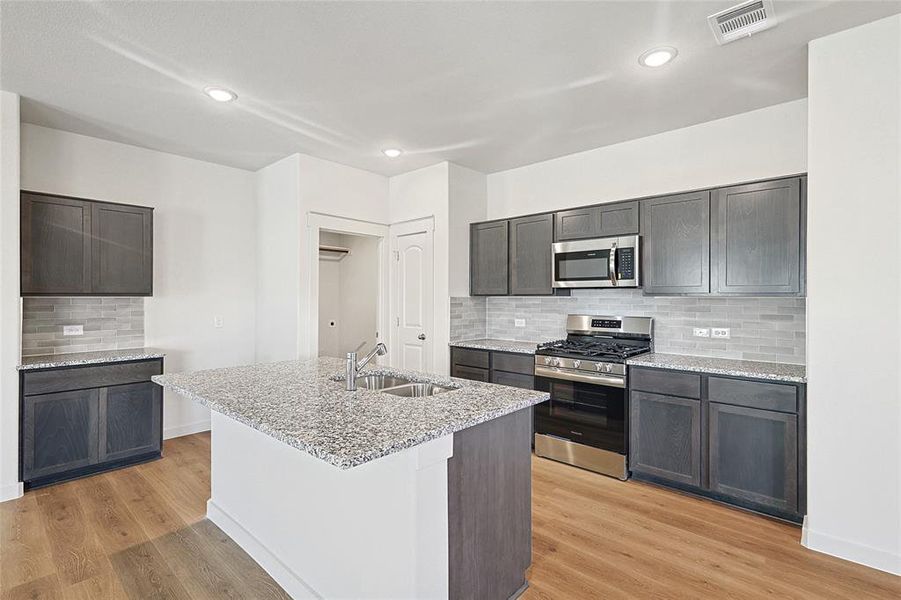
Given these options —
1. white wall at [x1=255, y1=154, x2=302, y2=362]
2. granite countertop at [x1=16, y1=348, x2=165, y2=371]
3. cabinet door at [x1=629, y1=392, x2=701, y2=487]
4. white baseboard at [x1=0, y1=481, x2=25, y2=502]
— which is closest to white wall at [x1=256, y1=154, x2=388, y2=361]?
white wall at [x1=255, y1=154, x2=302, y2=362]

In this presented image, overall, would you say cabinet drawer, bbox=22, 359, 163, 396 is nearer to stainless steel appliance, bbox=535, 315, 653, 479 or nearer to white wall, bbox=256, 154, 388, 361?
white wall, bbox=256, 154, 388, 361

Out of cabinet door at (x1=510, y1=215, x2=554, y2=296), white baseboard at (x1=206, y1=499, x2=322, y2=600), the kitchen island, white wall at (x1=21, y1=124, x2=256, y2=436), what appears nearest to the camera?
the kitchen island

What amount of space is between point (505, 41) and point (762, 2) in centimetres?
121

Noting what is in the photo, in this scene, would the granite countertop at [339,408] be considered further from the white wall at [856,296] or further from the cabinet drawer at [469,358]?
the cabinet drawer at [469,358]

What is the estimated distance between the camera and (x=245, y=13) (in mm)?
2203

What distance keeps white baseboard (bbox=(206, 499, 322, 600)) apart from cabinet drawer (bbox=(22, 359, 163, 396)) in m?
1.46

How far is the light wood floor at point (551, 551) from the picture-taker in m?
2.17

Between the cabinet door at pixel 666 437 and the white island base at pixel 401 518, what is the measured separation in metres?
1.56

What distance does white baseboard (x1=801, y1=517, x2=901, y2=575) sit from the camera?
2.30m

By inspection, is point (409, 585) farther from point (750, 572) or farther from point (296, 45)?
point (296, 45)

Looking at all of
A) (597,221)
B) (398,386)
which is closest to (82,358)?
(398,386)

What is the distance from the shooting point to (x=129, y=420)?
3703 millimetres

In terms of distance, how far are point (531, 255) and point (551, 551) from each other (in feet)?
8.56

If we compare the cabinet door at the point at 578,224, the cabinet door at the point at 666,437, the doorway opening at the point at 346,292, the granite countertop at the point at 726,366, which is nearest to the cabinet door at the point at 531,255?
the cabinet door at the point at 578,224
